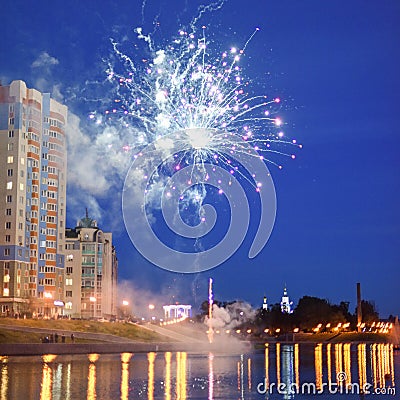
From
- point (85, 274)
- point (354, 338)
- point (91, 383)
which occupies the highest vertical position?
point (85, 274)

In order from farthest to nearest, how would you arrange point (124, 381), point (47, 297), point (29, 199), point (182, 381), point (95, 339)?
point (47, 297)
point (29, 199)
point (95, 339)
point (182, 381)
point (124, 381)

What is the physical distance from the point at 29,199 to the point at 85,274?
22.8 m

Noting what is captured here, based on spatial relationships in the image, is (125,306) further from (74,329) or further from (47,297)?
(74,329)

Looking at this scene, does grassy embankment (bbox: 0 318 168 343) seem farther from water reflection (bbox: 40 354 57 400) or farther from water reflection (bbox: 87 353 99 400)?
water reflection (bbox: 87 353 99 400)

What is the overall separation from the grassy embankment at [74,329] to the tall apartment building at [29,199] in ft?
49.5

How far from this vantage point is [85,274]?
431 feet

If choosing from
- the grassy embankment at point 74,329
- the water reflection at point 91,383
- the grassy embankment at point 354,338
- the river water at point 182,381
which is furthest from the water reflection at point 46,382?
the grassy embankment at point 354,338

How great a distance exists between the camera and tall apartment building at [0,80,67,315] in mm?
109938

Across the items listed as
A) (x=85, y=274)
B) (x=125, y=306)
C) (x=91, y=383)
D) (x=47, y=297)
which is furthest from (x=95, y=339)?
(x=125, y=306)

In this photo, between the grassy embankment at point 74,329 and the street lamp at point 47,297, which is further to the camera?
the street lamp at point 47,297

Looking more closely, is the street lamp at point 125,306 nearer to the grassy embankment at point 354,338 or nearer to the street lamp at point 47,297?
the street lamp at point 47,297

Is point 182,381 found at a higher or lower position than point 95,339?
lower

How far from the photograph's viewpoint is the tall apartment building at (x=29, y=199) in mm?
109938

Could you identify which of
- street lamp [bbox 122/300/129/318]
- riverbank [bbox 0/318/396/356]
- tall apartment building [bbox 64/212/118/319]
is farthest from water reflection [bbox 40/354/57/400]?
street lamp [bbox 122/300/129/318]
